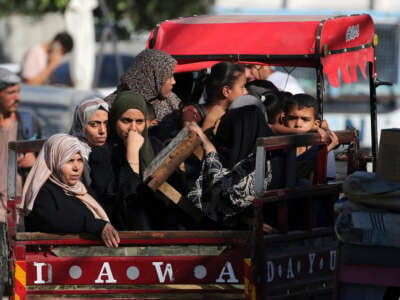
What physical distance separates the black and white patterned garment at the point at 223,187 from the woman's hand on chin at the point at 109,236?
1.75 feet

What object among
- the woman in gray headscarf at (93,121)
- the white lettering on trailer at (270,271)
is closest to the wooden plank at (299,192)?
the white lettering on trailer at (270,271)

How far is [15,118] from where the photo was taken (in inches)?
354

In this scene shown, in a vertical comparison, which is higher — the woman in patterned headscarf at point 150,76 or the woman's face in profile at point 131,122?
the woman in patterned headscarf at point 150,76

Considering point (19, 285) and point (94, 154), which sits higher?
point (94, 154)

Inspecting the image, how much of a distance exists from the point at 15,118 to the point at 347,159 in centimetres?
275

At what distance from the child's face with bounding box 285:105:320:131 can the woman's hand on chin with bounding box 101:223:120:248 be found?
160 centimetres

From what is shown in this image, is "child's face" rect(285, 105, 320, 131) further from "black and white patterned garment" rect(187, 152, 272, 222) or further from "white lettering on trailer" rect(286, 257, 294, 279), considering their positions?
"white lettering on trailer" rect(286, 257, 294, 279)

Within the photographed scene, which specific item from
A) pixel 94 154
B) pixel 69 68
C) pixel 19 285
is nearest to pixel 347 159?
pixel 94 154

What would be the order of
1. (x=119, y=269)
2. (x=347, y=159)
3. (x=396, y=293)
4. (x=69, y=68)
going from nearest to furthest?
(x=396, y=293) < (x=119, y=269) < (x=347, y=159) < (x=69, y=68)

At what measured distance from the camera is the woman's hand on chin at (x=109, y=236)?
603 centimetres

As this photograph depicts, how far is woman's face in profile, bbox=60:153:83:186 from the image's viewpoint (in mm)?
6242

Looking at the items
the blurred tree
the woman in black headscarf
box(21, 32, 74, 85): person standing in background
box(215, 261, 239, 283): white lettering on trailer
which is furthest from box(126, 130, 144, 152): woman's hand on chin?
the blurred tree

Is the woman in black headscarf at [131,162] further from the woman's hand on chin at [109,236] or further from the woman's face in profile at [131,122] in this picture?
the woman's hand on chin at [109,236]

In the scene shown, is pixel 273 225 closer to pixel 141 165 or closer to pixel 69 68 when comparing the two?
pixel 141 165
